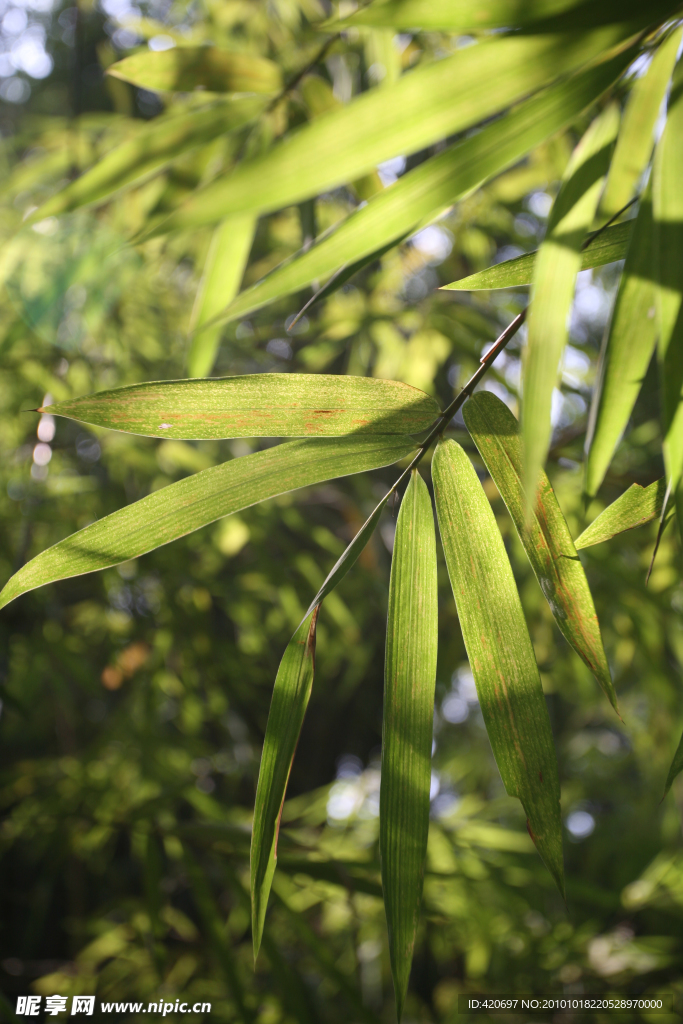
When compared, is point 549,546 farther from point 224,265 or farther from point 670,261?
point 224,265

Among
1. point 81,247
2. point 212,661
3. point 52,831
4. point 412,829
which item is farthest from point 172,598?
point 412,829

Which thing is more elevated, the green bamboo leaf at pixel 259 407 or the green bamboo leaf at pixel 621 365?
the green bamboo leaf at pixel 259 407

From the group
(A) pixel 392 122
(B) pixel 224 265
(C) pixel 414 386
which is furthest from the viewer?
(B) pixel 224 265

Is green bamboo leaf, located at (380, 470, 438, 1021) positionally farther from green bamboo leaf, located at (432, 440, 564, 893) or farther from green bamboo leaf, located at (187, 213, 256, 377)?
green bamboo leaf, located at (187, 213, 256, 377)

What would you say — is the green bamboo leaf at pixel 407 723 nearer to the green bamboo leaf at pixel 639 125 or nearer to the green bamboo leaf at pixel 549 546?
the green bamboo leaf at pixel 549 546

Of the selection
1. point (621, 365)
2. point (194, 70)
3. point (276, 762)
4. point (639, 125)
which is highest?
point (194, 70)

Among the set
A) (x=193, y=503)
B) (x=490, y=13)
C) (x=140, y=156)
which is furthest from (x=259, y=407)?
(x=140, y=156)

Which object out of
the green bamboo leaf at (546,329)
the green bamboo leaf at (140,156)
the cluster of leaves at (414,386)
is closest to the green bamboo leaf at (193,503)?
the cluster of leaves at (414,386)
